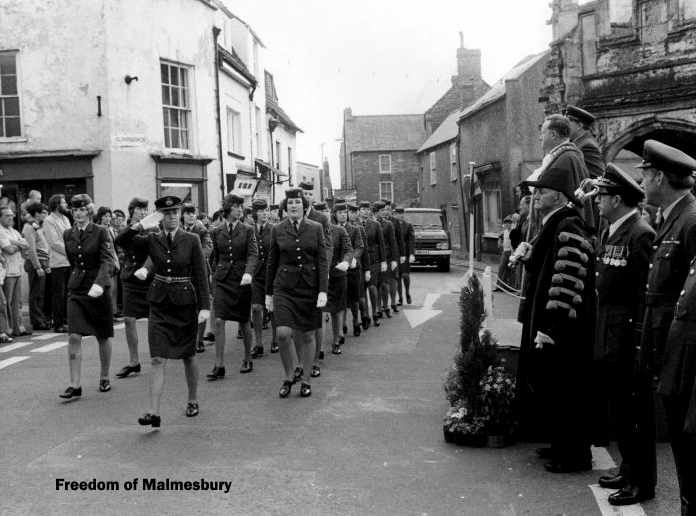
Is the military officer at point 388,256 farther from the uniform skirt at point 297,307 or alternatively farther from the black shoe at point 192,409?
the black shoe at point 192,409

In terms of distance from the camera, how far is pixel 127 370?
9.52 m

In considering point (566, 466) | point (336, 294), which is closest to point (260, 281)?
point (336, 294)

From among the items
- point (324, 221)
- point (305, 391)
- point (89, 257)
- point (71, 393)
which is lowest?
point (305, 391)

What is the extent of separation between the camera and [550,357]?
18.9 feet

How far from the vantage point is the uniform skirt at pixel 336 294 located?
1096cm

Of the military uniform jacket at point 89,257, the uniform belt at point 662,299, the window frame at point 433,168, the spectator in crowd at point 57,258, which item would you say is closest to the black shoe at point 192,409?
the military uniform jacket at point 89,257

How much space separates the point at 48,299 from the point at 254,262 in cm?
696

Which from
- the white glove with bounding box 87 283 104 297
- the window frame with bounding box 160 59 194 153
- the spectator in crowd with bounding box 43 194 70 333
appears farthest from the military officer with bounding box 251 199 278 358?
the window frame with bounding box 160 59 194 153

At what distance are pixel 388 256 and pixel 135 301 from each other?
652 cm

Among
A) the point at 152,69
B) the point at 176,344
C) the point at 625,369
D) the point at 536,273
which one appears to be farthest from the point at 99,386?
the point at 152,69

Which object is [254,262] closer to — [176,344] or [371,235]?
[176,344]

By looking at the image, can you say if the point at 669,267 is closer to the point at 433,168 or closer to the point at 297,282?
the point at 297,282

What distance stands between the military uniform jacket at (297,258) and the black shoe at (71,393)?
91.3 inches

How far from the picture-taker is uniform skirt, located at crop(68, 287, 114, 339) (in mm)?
8391
